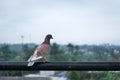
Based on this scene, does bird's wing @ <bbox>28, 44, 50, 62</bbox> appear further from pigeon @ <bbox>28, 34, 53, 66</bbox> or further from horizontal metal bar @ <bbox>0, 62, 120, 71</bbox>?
horizontal metal bar @ <bbox>0, 62, 120, 71</bbox>

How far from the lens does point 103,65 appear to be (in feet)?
9.57

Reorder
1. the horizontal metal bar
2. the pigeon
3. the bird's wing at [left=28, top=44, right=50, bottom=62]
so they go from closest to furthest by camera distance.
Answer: the horizontal metal bar, the pigeon, the bird's wing at [left=28, top=44, right=50, bottom=62]

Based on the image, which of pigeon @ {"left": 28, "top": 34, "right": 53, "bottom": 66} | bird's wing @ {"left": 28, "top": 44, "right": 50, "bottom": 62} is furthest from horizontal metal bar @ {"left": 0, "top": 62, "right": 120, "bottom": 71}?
bird's wing @ {"left": 28, "top": 44, "right": 50, "bottom": 62}

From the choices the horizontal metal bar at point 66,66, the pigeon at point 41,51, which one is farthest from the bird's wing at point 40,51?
the horizontal metal bar at point 66,66

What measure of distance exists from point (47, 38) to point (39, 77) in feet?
2.49

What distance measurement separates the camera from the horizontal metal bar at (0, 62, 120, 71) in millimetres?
2920

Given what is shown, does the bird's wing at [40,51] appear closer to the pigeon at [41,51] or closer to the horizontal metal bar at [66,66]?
the pigeon at [41,51]

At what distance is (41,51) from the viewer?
11.7 feet

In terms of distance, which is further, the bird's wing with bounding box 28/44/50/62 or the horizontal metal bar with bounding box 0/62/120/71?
the bird's wing with bounding box 28/44/50/62

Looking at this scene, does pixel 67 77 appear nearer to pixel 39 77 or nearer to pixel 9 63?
pixel 39 77

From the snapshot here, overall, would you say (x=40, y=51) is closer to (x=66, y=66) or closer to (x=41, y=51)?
(x=41, y=51)

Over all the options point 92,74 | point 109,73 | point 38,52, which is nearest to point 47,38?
point 38,52

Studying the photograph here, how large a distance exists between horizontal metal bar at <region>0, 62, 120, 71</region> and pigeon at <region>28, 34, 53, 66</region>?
0.06 metres

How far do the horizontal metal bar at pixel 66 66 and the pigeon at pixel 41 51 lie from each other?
0.06 metres
